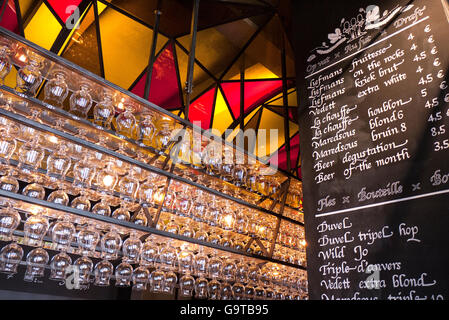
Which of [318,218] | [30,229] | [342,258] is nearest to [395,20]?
[318,218]

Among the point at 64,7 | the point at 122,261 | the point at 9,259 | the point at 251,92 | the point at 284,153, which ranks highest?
the point at 251,92

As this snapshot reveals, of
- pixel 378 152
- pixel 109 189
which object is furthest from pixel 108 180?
pixel 378 152

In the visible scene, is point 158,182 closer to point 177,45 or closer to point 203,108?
point 177,45

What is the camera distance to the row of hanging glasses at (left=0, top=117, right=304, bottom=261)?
234cm

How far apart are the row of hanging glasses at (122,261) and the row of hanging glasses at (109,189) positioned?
0.13 m

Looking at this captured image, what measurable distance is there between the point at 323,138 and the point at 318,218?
0.64 m

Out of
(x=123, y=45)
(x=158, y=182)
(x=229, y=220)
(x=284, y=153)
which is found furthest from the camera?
(x=284, y=153)

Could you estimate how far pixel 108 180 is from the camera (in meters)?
2.61

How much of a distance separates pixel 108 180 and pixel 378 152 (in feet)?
5.99

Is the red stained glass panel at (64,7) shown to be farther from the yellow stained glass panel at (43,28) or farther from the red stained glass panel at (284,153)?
the red stained glass panel at (284,153)

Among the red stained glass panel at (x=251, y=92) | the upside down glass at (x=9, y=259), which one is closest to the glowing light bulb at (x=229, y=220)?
the upside down glass at (x=9, y=259)

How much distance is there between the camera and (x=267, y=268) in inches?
142

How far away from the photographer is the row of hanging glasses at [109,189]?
2.34 meters

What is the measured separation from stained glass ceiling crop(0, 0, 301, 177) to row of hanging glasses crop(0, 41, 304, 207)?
790mm
